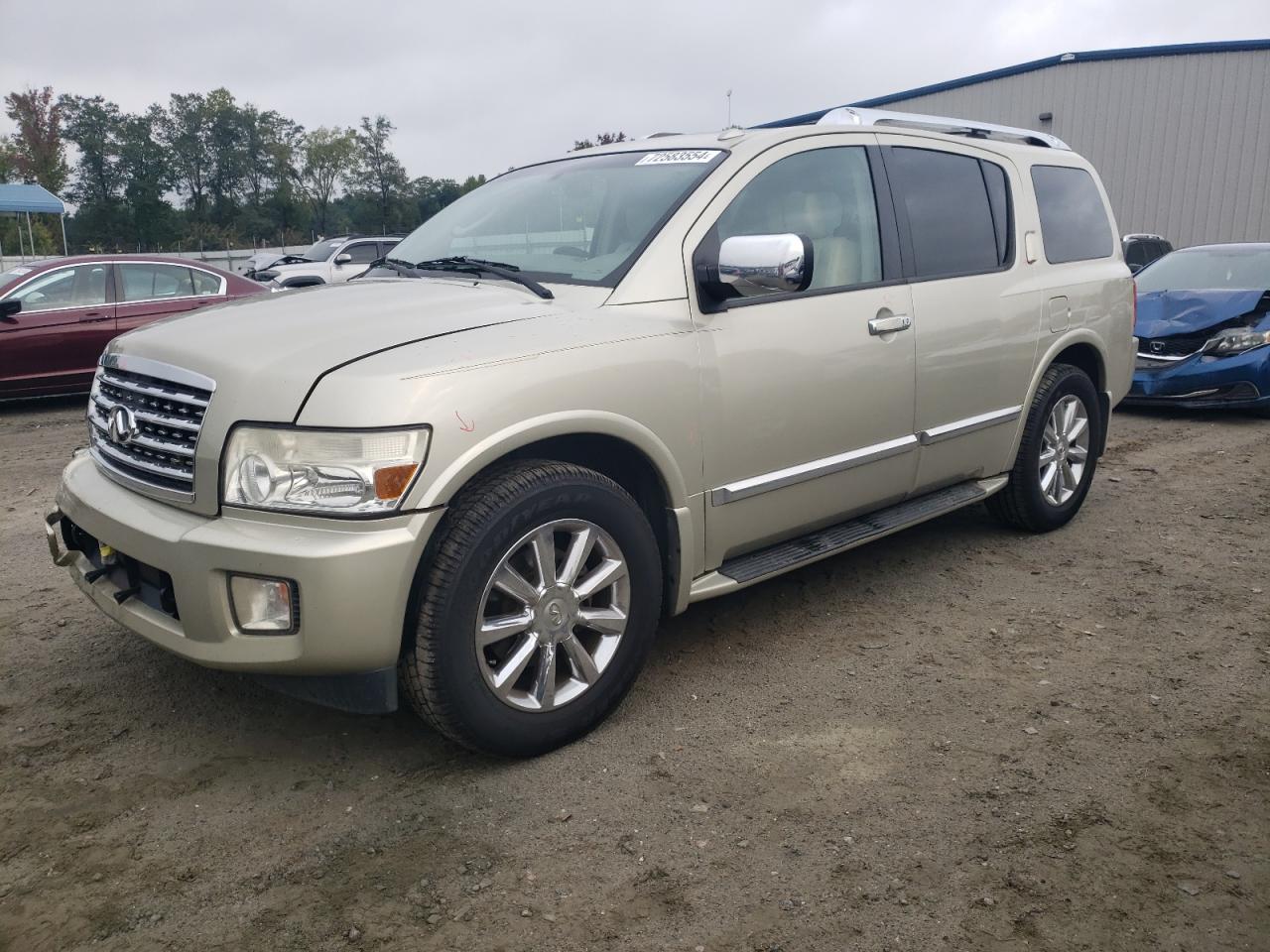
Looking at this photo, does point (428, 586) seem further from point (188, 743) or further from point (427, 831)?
point (188, 743)

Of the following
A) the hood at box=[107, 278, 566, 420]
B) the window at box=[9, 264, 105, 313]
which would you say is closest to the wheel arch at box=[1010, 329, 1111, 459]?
the hood at box=[107, 278, 566, 420]

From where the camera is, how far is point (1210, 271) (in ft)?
30.8

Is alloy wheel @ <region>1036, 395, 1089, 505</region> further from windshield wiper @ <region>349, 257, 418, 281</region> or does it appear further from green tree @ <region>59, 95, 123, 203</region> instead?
green tree @ <region>59, 95, 123, 203</region>

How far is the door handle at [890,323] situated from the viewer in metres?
3.81

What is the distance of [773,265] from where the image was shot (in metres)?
3.10

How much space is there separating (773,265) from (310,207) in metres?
72.8

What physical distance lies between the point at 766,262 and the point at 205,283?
847cm

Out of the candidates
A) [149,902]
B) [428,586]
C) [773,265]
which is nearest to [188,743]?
[149,902]

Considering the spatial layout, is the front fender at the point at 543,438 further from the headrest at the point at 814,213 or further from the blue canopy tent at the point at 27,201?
the blue canopy tent at the point at 27,201

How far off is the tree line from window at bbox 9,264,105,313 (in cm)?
4751

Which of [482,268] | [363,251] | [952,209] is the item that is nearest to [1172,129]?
[363,251]

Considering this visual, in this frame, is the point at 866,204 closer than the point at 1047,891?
No

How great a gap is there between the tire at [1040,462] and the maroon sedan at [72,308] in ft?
22.5

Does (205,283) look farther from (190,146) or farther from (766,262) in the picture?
(190,146)
